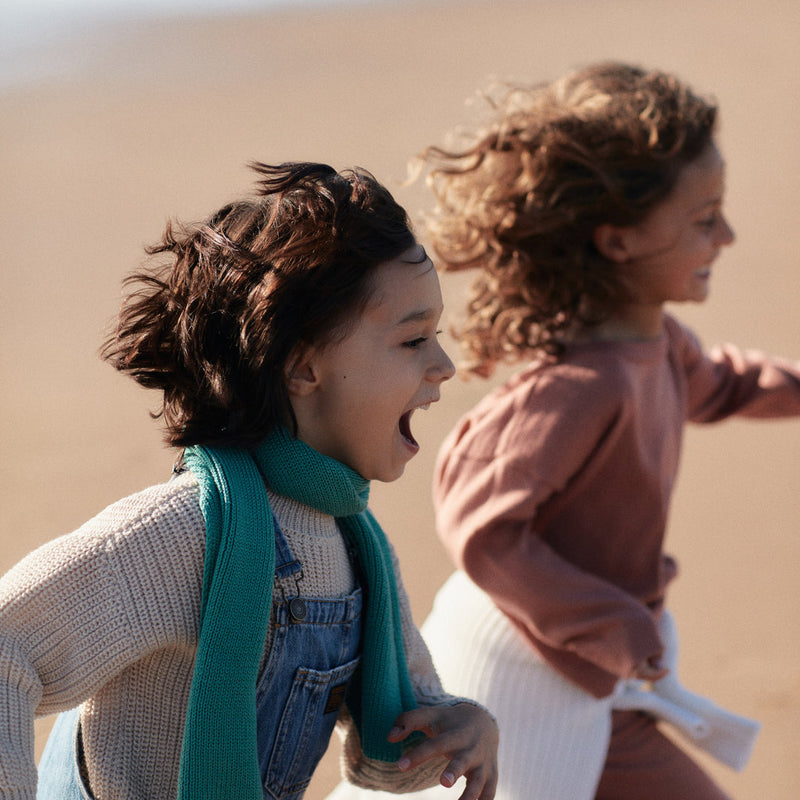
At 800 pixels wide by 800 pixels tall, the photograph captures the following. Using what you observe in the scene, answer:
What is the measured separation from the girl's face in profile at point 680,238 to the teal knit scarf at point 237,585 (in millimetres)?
1220

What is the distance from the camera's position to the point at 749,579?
4875 mm

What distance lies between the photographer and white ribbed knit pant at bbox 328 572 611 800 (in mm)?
2424

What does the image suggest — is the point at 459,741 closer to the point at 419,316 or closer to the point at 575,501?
the point at 419,316

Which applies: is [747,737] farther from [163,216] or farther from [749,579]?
[163,216]

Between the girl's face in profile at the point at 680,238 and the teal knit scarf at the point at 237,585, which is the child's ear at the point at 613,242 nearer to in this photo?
the girl's face in profile at the point at 680,238

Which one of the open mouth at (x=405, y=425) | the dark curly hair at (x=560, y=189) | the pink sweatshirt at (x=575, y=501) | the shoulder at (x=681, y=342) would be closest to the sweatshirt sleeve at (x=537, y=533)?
the pink sweatshirt at (x=575, y=501)

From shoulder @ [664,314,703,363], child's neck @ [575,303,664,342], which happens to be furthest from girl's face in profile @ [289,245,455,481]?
shoulder @ [664,314,703,363]

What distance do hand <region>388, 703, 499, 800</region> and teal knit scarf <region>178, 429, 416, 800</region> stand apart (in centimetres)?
27

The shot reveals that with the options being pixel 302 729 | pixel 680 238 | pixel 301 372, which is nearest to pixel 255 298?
pixel 301 372

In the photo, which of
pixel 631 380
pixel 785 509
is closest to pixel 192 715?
pixel 631 380

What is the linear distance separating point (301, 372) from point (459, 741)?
58 centimetres

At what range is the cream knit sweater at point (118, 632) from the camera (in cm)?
138

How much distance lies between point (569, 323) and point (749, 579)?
2.57 m

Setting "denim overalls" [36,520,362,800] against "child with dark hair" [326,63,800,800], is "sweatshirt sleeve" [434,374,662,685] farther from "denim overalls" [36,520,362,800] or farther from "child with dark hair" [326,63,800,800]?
"denim overalls" [36,520,362,800]
